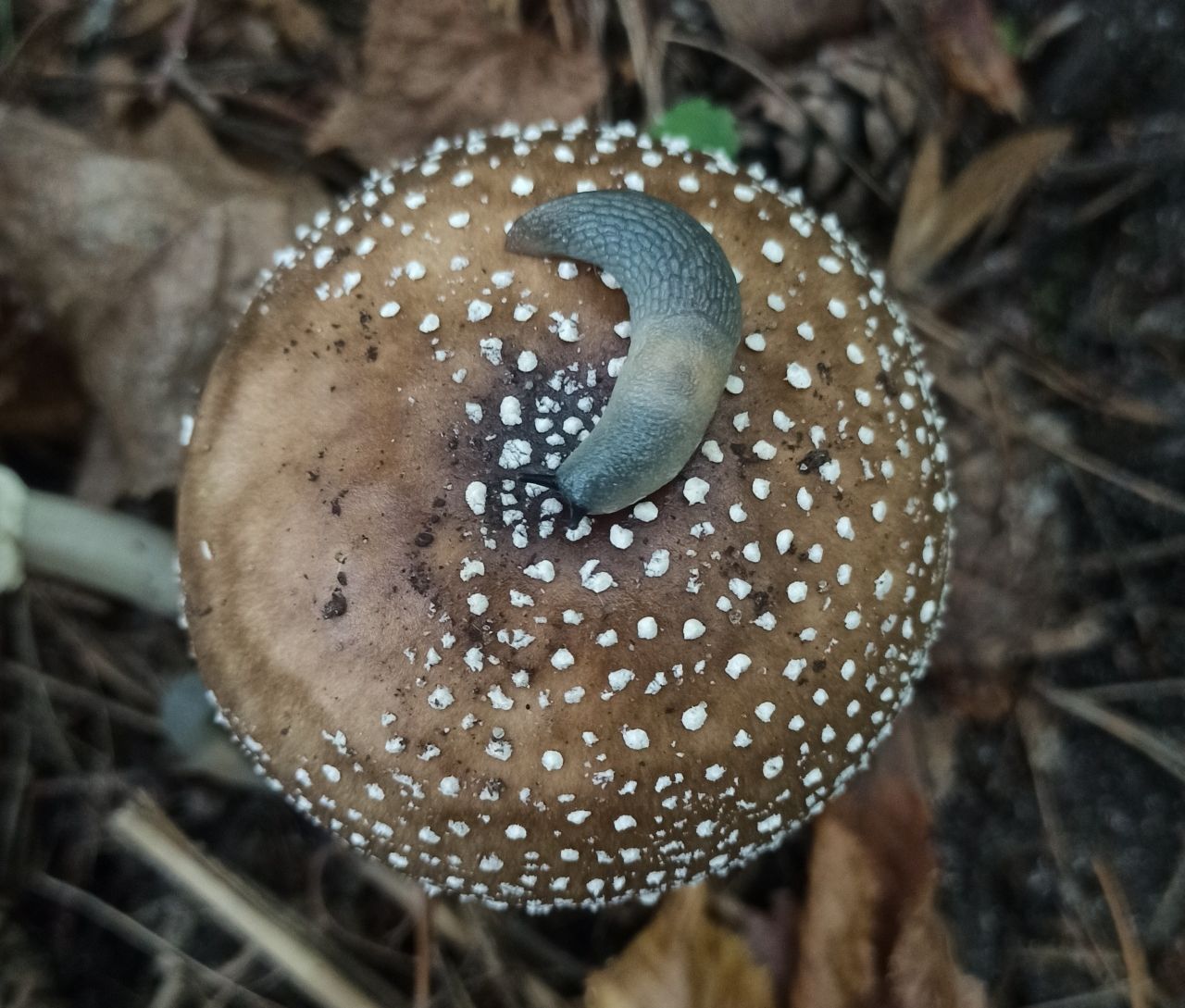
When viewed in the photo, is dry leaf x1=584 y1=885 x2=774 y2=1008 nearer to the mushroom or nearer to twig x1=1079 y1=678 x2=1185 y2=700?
the mushroom

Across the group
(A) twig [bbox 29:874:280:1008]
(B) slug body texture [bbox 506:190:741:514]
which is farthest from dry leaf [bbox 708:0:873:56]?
(A) twig [bbox 29:874:280:1008]

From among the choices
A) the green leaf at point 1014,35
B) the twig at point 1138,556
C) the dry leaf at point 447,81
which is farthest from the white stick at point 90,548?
the green leaf at point 1014,35

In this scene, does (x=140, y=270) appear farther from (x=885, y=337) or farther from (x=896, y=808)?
(x=896, y=808)

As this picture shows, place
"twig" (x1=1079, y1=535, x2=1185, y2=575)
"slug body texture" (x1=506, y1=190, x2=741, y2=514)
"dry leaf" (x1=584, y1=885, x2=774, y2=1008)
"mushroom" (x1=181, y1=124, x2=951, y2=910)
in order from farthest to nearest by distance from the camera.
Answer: "twig" (x1=1079, y1=535, x2=1185, y2=575), "dry leaf" (x1=584, y1=885, x2=774, y2=1008), "mushroom" (x1=181, y1=124, x2=951, y2=910), "slug body texture" (x1=506, y1=190, x2=741, y2=514)

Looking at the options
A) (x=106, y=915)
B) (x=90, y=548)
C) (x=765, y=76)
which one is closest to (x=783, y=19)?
(x=765, y=76)

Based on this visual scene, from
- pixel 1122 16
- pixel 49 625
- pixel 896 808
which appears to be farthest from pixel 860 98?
pixel 49 625
